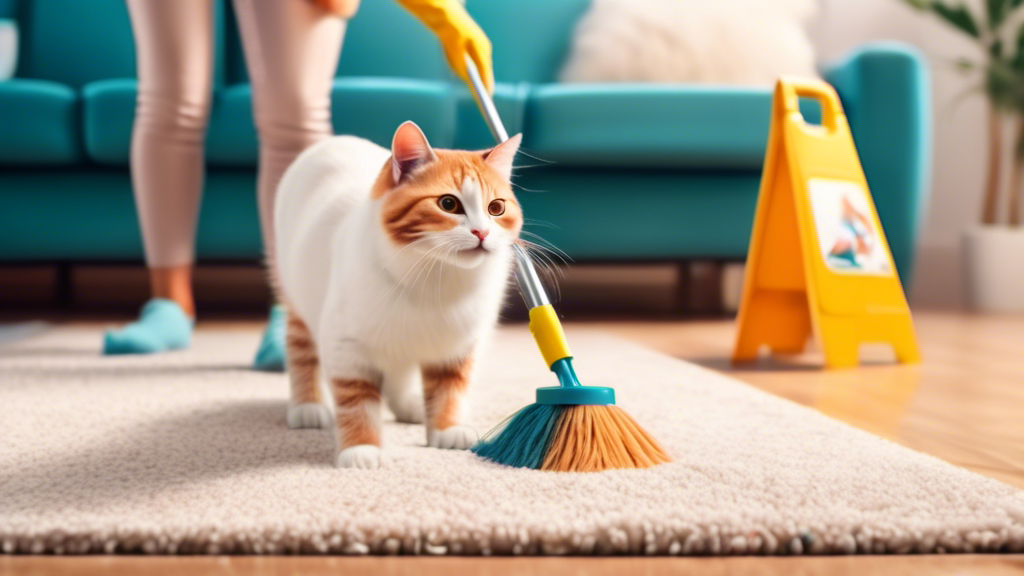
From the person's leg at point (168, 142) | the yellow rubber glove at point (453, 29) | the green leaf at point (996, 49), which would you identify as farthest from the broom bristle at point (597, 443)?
the green leaf at point (996, 49)

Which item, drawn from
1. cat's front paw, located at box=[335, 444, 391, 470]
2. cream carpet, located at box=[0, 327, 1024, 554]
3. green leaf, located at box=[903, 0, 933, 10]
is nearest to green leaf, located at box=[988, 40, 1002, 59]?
green leaf, located at box=[903, 0, 933, 10]

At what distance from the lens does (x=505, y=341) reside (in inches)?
78.7

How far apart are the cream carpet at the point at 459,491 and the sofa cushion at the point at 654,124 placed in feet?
3.75

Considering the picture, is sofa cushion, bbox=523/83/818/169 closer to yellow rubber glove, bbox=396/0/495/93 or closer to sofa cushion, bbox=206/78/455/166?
sofa cushion, bbox=206/78/455/166

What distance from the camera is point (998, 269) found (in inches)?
119

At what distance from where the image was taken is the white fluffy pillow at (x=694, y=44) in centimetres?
267

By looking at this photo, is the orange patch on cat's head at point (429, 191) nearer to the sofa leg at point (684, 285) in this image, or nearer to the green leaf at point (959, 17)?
the sofa leg at point (684, 285)

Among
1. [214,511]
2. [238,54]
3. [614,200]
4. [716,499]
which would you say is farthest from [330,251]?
[238,54]

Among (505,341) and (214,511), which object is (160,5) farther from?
(214,511)

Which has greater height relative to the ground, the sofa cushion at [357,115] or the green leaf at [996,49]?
the green leaf at [996,49]

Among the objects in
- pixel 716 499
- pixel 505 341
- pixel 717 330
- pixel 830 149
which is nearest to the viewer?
pixel 716 499

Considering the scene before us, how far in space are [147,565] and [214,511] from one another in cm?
9

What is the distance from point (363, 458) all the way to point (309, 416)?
25 centimetres

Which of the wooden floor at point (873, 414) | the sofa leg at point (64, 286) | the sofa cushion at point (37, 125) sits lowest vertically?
the sofa leg at point (64, 286)
